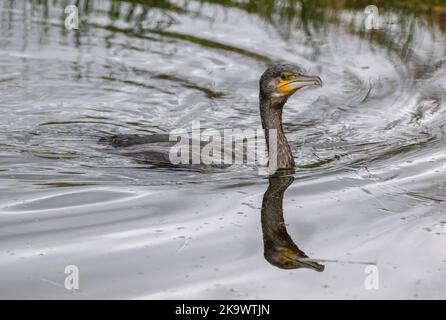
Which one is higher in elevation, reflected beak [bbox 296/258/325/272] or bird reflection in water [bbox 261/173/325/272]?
reflected beak [bbox 296/258/325/272]

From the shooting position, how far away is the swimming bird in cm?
885

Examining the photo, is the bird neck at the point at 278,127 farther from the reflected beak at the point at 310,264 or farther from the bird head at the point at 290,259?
the reflected beak at the point at 310,264

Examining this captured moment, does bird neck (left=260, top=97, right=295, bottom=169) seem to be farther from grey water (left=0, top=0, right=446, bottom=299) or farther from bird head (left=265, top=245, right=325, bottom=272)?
bird head (left=265, top=245, right=325, bottom=272)

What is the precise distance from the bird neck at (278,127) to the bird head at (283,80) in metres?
0.14

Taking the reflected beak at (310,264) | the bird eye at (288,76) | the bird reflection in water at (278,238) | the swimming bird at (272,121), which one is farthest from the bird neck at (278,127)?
the reflected beak at (310,264)

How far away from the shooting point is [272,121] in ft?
30.1

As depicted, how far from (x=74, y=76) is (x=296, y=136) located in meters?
3.08

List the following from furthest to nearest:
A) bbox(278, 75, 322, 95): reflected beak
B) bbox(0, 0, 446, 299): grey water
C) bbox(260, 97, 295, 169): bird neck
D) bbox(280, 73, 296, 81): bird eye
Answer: bbox(260, 97, 295, 169): bird neck
bbox(280, 73, 296, 81): bird eye
bbox(278, 75, 322, 95): reflected beak
bbox(0, 0, 446, 299): grey water

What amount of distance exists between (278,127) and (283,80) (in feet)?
1.68

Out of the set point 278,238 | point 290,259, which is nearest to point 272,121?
point 278,238

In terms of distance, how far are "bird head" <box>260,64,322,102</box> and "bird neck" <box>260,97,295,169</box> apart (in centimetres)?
14

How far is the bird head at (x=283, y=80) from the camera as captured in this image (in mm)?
8812

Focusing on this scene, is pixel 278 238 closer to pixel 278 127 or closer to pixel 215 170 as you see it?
pixel 215 170

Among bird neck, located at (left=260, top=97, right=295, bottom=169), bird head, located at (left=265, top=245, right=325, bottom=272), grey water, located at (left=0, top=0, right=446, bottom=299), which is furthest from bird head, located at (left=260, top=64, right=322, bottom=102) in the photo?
bird head, located at (left=265, top=245, right=325, bottom=272)
